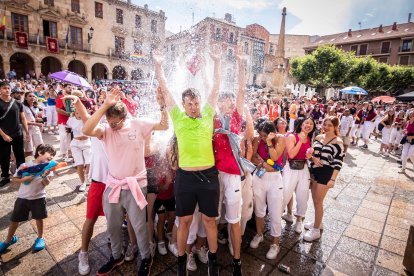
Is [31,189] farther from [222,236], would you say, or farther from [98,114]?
[222,236]

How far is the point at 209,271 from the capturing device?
9.05 ft

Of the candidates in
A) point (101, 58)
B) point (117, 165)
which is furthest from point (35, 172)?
point (101, 58)

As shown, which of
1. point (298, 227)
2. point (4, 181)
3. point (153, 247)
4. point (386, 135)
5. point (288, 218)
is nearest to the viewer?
point (153, 247)

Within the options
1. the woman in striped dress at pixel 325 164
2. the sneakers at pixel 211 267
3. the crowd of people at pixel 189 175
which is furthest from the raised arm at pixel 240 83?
the sneakers at pixel 211 267

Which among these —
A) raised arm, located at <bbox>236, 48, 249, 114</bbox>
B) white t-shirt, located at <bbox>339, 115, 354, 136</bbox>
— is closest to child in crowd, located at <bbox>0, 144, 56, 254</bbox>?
raised arm, located at <bbox>236, 48, 249, 114</bbox>

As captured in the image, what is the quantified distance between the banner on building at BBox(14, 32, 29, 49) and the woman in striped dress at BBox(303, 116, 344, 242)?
3062cm

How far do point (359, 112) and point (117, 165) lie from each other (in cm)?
1290

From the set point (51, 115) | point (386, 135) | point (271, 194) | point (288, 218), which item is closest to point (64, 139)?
point (51, 115)

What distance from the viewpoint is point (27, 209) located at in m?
3.11

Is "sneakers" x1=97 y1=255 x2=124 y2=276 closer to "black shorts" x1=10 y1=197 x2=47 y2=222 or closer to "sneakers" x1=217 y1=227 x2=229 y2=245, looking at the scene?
"black shorts" x1=10 y1=197 x2=47 y2=222

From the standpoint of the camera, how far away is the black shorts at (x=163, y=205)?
3.20 metres

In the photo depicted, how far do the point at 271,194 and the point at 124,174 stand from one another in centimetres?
191

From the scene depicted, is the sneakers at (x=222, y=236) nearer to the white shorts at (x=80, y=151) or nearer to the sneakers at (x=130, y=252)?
the sneakers at (x=130, y=252)

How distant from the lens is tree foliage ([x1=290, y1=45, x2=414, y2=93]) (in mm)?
30750
